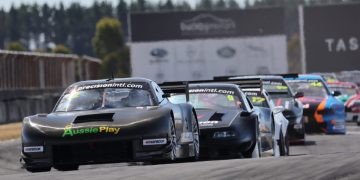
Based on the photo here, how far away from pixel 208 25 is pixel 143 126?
53.6 metres

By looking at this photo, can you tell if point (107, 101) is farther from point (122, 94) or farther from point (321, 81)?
point (321, 81)

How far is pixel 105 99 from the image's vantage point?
44.1 ft

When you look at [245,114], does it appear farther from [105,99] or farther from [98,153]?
[98,153]

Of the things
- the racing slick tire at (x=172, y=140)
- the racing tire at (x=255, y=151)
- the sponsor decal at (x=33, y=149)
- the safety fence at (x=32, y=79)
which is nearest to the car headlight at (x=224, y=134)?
the racing tire at (x=255, y=151)

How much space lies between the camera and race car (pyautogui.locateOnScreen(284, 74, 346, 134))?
25.0 metres

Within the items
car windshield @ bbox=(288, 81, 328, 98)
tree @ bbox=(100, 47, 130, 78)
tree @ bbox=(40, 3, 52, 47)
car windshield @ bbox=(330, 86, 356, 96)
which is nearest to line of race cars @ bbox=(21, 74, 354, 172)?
car windshield @ bbox=(288, 81, 328, 98)

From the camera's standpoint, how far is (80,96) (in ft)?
44.7

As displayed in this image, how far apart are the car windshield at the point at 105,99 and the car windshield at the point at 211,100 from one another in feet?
7.72

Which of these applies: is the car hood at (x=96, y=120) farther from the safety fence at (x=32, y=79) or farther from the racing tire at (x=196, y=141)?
the safety fence at (x=32, y=79)

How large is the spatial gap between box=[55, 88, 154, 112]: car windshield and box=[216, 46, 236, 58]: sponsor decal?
1911 inches

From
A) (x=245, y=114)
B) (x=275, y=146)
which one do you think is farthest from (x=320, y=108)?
(x=245, y=114)

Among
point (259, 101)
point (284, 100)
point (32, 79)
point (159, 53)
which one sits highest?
point (259, 101)

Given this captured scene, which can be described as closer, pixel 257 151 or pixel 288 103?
pixel 257 151

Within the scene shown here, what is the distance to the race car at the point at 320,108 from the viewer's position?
25.0m
